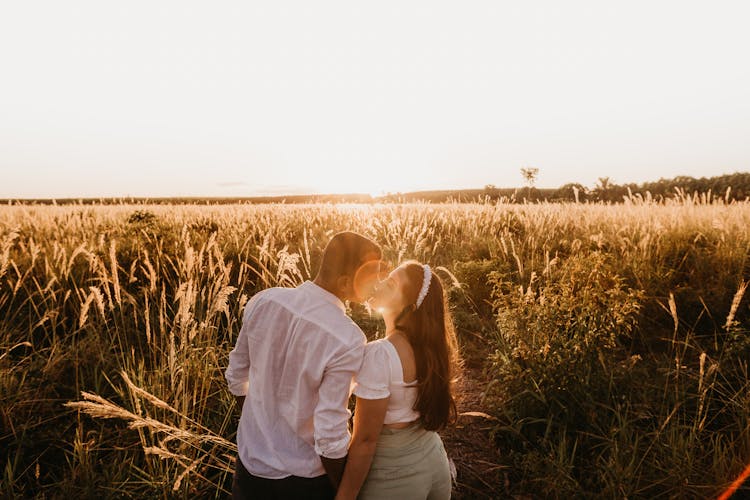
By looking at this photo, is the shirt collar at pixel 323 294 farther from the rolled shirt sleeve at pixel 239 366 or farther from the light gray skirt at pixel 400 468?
the light gray skirt at pixel 400 468

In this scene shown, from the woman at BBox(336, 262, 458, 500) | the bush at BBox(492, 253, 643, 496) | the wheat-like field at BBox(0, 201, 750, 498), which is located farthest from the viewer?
the bush at BBox(492, 253, 643, 496)

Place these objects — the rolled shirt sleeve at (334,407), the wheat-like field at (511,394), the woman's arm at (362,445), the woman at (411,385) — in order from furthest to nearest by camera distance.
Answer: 1. the wheat-like field at (511,394)
2. the woman at (411,385)
3. the woman's arm at (362,445)
4. the rolled shirt sleeve at (334,407)

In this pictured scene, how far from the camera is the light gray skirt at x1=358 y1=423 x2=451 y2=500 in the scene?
2.10m

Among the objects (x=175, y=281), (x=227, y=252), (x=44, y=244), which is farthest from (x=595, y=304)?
(x=44, y=244)

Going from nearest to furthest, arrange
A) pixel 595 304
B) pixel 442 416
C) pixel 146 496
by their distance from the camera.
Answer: pixel 442 416, pixel 146 496, pixel 595 304

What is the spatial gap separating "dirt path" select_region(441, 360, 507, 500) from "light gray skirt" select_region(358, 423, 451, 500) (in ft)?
2.29

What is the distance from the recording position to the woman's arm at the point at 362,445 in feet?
6.20

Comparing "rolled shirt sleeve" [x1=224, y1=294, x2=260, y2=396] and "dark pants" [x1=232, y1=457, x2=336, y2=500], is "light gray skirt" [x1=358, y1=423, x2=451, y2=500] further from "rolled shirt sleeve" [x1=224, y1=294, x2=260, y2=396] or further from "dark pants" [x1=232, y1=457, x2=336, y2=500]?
"rolled shirt sleeve" [x1=224, y1=294, x2=260, y2=396]

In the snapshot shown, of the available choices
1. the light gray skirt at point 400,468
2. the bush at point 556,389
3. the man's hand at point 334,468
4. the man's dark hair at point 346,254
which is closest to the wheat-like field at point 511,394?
the bush at point 556,389

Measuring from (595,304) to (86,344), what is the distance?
14.6ft

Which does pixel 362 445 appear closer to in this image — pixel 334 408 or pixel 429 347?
pixel 334 408

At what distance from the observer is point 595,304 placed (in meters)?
3.96

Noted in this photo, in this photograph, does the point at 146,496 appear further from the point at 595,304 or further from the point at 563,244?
the point at 563,244

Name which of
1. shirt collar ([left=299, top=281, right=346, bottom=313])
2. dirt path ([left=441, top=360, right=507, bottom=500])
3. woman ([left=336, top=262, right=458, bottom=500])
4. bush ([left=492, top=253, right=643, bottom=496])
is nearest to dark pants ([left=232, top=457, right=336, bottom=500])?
woman ([left=336, top=262, right=458, bottom=500])
